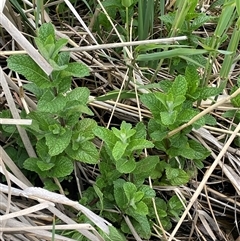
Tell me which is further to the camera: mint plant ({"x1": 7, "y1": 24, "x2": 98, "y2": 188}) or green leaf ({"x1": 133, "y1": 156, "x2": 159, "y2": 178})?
green leaf ({"x1": 133, "y1": 156, "x2": 159, "y2": 178})

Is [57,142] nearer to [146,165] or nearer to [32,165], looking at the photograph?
[32,165]

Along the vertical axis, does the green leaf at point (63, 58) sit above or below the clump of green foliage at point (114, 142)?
above

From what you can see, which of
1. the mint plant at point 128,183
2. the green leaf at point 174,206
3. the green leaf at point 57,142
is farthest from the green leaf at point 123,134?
the green leaf at point 174,206

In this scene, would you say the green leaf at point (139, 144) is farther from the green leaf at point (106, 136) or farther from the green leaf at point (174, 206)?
the green leaf at point (174, 206)

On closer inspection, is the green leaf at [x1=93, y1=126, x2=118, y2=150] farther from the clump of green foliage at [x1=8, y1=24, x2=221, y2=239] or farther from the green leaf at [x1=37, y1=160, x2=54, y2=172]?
the green leaf at [x1=37, y1=160, x2=54, y2=172]

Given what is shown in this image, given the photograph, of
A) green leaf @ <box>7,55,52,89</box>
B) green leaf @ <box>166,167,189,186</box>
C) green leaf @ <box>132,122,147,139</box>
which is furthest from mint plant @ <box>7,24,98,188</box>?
green leaf @ <box>166,167,189,186</box>

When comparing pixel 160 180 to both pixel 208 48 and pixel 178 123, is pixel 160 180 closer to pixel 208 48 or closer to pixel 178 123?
pixel 178 123
